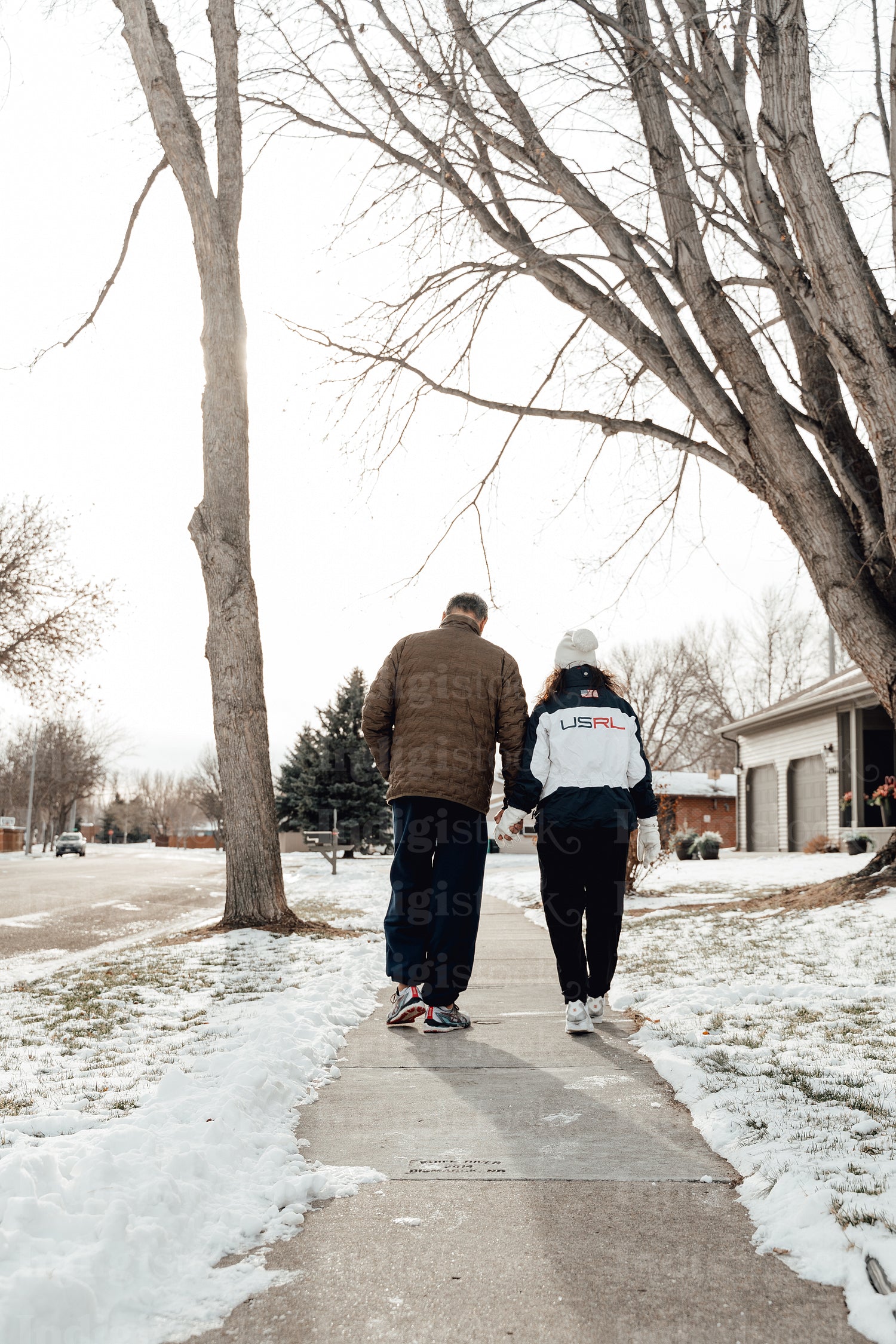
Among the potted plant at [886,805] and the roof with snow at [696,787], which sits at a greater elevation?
the roof with snow at [696,787]

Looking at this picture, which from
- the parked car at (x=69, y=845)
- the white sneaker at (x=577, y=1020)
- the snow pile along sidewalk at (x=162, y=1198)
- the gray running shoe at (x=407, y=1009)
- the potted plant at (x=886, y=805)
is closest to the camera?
the snow pile along sidewalk at (x=162, y=1198)

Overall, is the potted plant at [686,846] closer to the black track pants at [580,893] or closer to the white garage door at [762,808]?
the white garage door at [762,808]

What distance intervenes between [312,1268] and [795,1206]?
1112mm

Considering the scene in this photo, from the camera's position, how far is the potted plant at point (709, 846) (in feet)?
83.2

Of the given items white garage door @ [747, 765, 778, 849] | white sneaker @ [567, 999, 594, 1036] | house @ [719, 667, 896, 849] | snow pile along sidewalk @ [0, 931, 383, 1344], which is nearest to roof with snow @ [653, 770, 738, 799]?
white garage door @ [747, 765, 778, 849]

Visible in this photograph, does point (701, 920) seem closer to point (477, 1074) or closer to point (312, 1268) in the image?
point (477, 1074)

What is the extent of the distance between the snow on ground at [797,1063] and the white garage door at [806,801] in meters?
15.8

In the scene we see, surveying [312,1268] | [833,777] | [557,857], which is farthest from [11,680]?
Result: [312,1268]

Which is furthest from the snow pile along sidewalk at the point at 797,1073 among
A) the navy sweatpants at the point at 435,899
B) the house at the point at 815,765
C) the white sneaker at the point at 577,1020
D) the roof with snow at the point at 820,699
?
the house at the point at 815,765

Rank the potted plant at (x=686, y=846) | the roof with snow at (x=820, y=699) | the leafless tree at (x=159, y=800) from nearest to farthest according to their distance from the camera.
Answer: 1. the roof with snow at (x=820, y=699)
2. the potted plant at (x=686, y=846)
3. the leafless tree at (x=159, y=800)

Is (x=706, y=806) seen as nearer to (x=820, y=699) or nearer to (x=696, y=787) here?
(x=696, y=787)

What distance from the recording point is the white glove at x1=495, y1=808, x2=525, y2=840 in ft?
15.1

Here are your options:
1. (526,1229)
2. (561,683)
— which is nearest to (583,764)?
(561,683)

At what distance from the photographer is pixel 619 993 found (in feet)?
18.0
